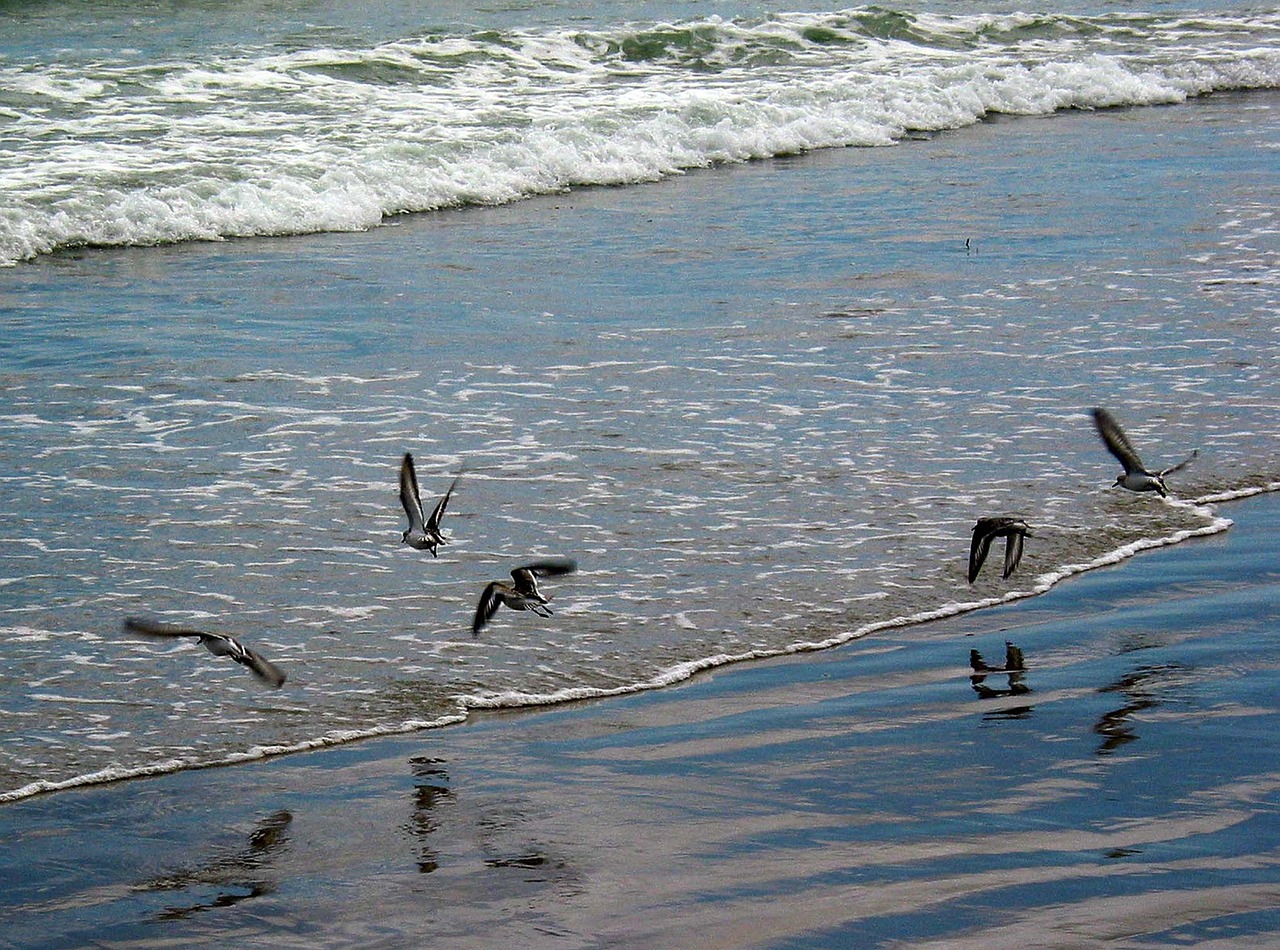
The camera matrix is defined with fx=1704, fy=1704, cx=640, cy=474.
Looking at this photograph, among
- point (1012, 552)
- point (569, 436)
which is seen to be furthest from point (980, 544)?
point (569, 436)

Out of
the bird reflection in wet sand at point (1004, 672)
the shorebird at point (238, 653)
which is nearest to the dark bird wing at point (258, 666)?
the shorebird at point (238, 653)

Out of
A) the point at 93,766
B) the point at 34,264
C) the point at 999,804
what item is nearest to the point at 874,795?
the point at 999,804

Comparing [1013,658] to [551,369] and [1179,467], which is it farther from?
[551,369]

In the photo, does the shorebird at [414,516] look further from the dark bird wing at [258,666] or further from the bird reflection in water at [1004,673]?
the bird reflection in water at [1004,673]

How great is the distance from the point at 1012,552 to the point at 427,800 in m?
2.46

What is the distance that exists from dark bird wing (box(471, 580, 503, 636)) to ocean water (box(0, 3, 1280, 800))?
0.22 metres

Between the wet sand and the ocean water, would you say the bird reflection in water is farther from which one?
the ocean water

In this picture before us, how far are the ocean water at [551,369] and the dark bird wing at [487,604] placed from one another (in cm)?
22

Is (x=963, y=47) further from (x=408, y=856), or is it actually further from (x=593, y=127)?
(x=408, y=856)

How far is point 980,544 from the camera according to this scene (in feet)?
18.6

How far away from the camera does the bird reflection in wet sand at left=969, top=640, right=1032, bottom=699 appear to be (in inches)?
196

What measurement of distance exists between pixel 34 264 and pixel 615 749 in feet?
28.5

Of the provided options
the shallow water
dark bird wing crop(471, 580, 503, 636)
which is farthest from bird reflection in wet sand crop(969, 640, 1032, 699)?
dark bird wing crop(471, 580, 503, 636)

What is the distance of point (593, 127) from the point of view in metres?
17.3
